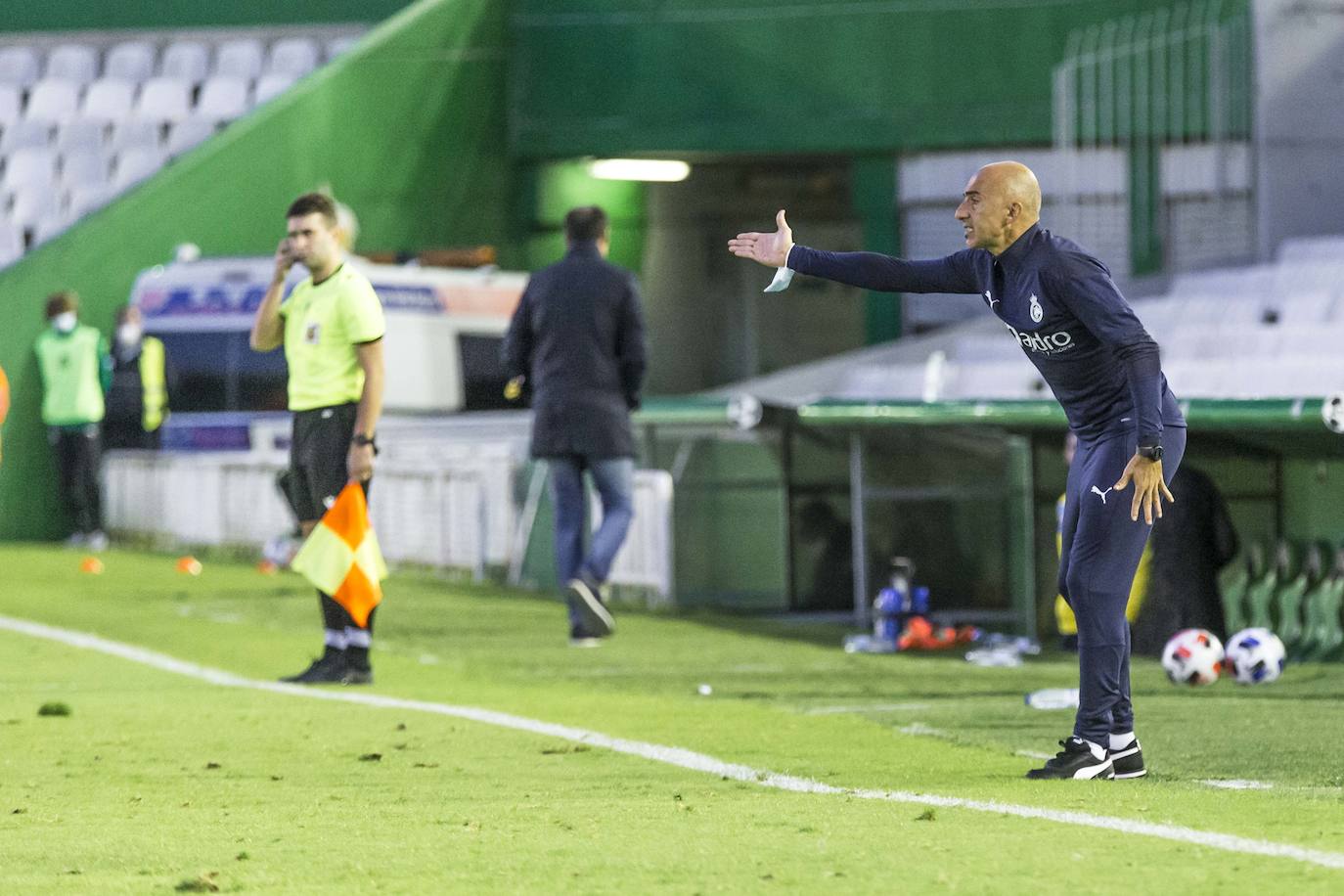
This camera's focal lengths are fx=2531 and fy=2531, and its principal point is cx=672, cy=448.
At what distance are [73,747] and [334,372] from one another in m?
2.23

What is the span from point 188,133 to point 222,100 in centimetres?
53

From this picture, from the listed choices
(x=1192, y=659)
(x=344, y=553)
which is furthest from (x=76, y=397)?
(x=1192, y=659)

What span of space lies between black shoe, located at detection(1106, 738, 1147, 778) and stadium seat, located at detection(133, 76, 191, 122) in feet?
67.1

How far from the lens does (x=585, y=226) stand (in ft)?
39.2

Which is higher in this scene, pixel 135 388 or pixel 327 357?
pixel 327 357

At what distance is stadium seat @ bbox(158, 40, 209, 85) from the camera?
2614cm

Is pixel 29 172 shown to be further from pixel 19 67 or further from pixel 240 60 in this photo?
pixel 240 60

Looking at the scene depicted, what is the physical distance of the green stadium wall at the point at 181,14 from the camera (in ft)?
88.0

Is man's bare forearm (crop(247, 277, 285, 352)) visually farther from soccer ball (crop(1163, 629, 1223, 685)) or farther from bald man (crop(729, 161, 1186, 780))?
soccer ball (crop(1163, 629, 1223, 685))

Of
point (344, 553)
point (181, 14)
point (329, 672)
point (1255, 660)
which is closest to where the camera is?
point (344, 553)

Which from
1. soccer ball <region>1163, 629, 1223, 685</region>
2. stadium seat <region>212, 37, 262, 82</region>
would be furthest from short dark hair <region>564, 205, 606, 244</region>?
stadium seat <region>212, 37, 262, 82</region>

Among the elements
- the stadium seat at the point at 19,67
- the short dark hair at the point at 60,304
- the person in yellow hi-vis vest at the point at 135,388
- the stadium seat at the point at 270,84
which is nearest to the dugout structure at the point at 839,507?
the person in yellow hi-vis vest at the point at 135,388

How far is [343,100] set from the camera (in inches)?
975

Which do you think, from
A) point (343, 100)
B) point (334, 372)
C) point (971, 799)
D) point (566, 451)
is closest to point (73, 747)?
point (334, 372)
